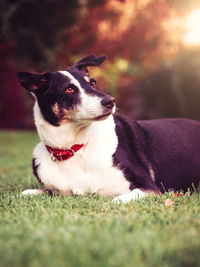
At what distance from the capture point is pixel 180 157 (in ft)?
12.0

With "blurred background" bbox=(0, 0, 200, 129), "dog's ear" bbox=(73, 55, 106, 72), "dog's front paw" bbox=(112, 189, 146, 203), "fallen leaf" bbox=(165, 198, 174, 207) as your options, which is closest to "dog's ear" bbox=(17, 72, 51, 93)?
"dog's ear" bbox=(73, 55, 106, 72)

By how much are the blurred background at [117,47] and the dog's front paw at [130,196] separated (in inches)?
224

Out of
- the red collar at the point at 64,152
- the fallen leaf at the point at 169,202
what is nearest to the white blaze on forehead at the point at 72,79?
the red collar at the point at 64,152

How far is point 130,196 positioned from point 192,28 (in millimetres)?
10824

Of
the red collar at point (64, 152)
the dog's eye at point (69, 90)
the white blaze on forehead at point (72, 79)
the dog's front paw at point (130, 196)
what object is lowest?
the dog's front paw at point (130, 196)

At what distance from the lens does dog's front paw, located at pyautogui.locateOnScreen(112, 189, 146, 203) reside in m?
2.82

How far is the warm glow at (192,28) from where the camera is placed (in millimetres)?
11398

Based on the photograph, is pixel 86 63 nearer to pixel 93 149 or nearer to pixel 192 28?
pixel 93 149

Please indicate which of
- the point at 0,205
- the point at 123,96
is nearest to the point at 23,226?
the point at 0,205

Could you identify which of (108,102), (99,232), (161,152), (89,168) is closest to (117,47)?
(161,152)

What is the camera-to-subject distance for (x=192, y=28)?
12.3m

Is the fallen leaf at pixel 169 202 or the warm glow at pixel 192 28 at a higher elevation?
the warm glow at pixel 192 28

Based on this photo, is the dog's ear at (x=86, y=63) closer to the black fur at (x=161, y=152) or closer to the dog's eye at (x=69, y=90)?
the dog's eye at (x=69, y=90)

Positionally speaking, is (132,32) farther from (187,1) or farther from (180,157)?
(180,157)
